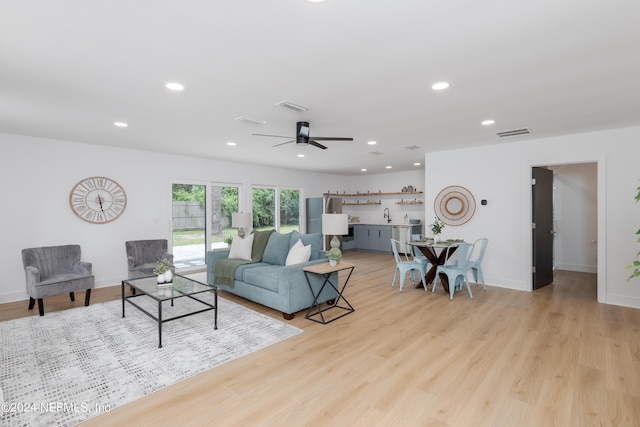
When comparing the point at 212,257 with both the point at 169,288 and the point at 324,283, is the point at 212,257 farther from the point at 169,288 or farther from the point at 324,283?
the point at 324,283

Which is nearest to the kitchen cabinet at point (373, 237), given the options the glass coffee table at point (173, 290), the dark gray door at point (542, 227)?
the dark gray door at point (542, 227)

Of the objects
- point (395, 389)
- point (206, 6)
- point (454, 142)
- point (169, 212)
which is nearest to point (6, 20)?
point (206, 6)

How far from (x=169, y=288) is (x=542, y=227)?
19.2ft

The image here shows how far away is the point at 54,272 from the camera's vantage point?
4.58m

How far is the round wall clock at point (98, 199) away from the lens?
5160 mm

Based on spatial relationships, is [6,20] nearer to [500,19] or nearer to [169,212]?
[500,19]

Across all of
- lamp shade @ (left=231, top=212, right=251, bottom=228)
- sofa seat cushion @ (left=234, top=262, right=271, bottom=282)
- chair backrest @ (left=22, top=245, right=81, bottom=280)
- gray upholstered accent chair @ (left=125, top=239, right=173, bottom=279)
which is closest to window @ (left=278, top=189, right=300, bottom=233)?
lamp shade @ (left=231, top=212, right=251, bottom=228)

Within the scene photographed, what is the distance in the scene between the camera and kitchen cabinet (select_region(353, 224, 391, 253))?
923 cm

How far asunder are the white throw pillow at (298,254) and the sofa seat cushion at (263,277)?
27cm

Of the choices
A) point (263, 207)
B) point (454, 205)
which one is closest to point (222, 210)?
point (263, 207)

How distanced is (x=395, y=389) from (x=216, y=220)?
18.4 feet

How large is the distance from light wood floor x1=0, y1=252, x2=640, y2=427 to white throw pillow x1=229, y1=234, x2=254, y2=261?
136 centimetres

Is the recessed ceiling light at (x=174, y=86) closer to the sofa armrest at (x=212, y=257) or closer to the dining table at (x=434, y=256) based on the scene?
the sofa armrest at (x=212, y=257)

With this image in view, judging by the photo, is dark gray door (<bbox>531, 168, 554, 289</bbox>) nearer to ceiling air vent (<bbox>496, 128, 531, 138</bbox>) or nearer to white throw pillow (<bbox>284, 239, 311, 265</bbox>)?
ceiling air vent (<bbox>496, 128, 531, 138</bbox>)
